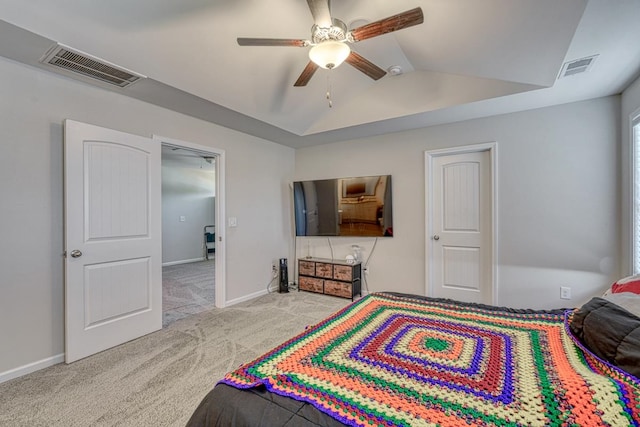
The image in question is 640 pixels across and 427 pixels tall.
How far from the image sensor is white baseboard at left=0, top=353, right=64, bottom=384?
212cm

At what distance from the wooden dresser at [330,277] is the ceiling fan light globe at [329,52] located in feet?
9.15

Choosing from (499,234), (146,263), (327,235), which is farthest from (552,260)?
(146,263)

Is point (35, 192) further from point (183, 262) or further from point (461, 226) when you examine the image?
point (183, 262)

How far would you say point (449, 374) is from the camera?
3.43 ft

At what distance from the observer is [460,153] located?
3.57 meters

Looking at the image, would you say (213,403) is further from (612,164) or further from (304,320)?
(612,164)

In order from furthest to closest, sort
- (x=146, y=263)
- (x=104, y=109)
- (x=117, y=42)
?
1. (x=146, y=263)
2. (x=104, y=109)
3. (x=117, y=42)

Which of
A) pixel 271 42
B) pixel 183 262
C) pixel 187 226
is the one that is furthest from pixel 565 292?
pixel 187 226

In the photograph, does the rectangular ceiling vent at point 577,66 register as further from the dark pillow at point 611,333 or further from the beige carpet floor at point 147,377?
the beige carpet floor at point 147,377

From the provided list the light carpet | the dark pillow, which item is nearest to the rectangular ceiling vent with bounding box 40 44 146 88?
the light carpet

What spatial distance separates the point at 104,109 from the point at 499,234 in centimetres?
433

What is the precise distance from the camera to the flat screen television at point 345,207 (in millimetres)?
3902

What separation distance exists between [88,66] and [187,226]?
549 cm

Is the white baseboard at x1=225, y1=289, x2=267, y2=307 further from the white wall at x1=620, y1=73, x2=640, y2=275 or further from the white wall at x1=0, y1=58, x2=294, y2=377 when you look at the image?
the white wall at x1=620, y1=73, x2=640, y2=275
